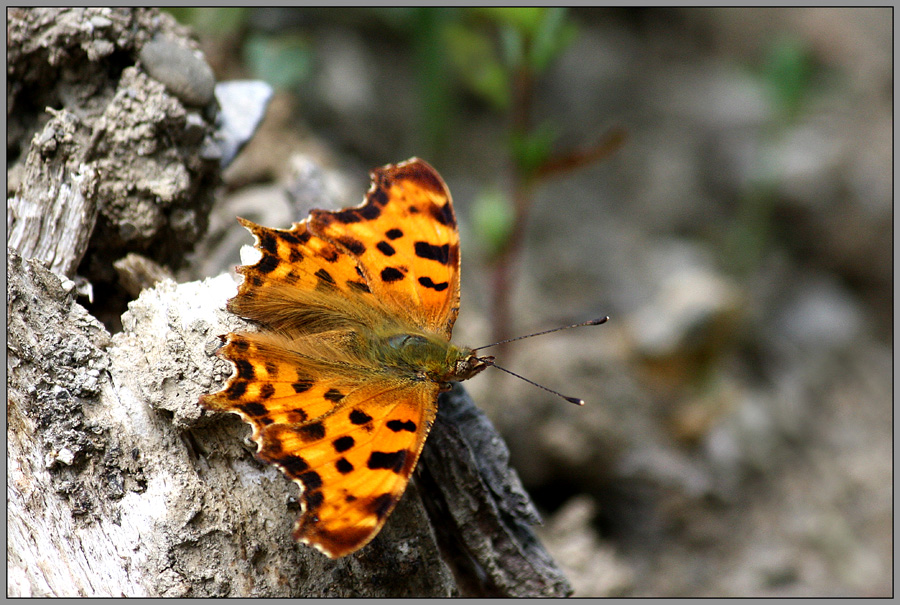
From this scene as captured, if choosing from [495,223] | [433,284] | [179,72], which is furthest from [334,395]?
[495,223]

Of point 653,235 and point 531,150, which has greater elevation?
→ point 531,150

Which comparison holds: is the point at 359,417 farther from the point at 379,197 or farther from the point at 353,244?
the point at 379,197

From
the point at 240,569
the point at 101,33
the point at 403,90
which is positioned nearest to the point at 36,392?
the point at 240,569

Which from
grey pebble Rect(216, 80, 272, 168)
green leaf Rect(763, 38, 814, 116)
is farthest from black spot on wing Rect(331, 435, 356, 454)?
green leaf Rect(763, 38, 814, 116)

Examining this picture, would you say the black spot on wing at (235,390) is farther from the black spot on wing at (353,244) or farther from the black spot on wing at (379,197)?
the black spot on wing at (379,197)

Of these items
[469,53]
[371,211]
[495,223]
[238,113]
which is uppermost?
[238,113]
